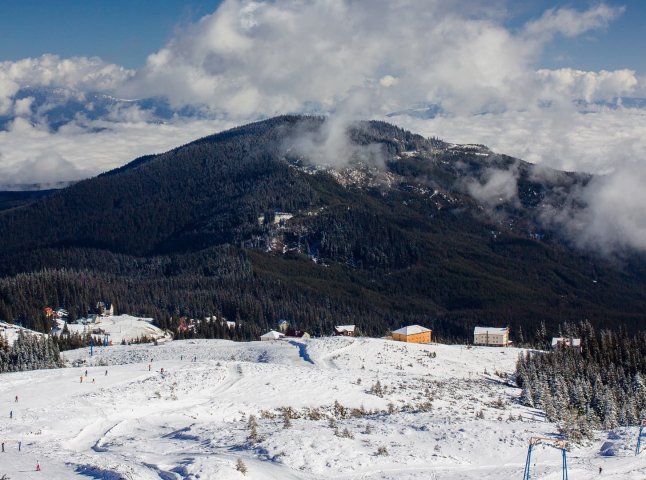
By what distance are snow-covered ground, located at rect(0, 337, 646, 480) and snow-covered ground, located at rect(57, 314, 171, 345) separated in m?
53.9

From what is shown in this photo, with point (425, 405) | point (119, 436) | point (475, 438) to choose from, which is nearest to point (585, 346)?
point (425, 405)

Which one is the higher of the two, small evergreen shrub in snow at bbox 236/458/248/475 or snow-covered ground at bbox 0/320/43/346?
snow-covered ground at bbox 0/320/43/346

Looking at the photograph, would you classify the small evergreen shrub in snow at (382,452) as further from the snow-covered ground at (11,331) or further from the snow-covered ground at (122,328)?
the snow-covered ground at (122,328)

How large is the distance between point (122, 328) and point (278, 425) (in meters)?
106

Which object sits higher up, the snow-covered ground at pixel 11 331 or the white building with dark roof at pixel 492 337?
the snow-covered ground at pixel 11 331

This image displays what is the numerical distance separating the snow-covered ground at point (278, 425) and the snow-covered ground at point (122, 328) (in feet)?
177

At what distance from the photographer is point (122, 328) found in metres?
154

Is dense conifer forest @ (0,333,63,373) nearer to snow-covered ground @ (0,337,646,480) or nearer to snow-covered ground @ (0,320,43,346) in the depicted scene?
snow-covered ground @ (0,337,646,480)

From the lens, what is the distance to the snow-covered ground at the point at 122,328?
146m

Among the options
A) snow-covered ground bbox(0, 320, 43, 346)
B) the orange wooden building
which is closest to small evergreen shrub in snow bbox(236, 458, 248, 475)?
snow-covered ground bbox(0, 320, 43, 346)

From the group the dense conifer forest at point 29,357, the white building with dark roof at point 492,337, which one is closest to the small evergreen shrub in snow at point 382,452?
the dense conifer forest at point 29,357

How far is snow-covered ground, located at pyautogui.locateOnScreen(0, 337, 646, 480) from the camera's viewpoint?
43.5 m

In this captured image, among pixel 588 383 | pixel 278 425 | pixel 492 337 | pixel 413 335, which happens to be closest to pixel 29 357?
pixel 278 425

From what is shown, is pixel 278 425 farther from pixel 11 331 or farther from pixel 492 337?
pixel 492 337
